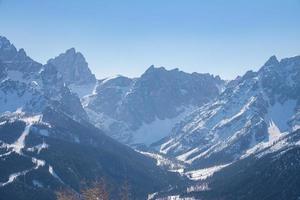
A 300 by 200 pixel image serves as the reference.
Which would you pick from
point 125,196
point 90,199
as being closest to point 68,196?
point 90,199

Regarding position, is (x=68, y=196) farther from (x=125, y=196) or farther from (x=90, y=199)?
(x=125, y=196)
